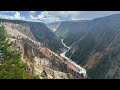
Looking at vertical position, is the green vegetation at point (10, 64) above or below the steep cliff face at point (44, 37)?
above

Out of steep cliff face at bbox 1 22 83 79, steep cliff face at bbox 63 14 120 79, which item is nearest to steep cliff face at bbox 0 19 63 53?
steep cliff face at bbox 63 14 120 79

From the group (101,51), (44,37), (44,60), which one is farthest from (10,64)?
(44,37)

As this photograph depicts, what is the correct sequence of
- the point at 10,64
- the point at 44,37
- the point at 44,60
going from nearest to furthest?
1. the point at 10,64
2. the point at 44,60
3. the point at 44,37

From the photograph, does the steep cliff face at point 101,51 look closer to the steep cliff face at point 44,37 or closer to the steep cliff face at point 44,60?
the steep cliff face at point 44,37

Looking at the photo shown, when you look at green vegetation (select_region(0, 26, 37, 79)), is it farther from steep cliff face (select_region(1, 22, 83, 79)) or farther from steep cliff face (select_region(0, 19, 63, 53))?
steep cliff face (select_region(0, 19, 63, 53))

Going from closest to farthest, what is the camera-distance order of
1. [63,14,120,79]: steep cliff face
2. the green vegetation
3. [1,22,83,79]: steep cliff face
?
the green vegetation → [1,22,83,79]: steep cliff face → [63,14,120,79]: steep cliff face

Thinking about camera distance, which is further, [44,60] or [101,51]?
[101,51]

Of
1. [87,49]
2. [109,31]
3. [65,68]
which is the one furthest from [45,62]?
[109,31]

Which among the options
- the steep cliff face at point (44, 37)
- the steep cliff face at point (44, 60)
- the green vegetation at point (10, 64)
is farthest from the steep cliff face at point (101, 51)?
the green vegetation at point (10, 64)

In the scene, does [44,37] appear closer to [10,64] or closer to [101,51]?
[101,51]

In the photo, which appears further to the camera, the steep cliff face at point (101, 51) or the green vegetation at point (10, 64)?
the steep cliff face at point (101, 51)

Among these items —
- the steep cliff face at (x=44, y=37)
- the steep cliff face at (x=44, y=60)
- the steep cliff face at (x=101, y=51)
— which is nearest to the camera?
the steep cliff face at (x=44, y=60)
